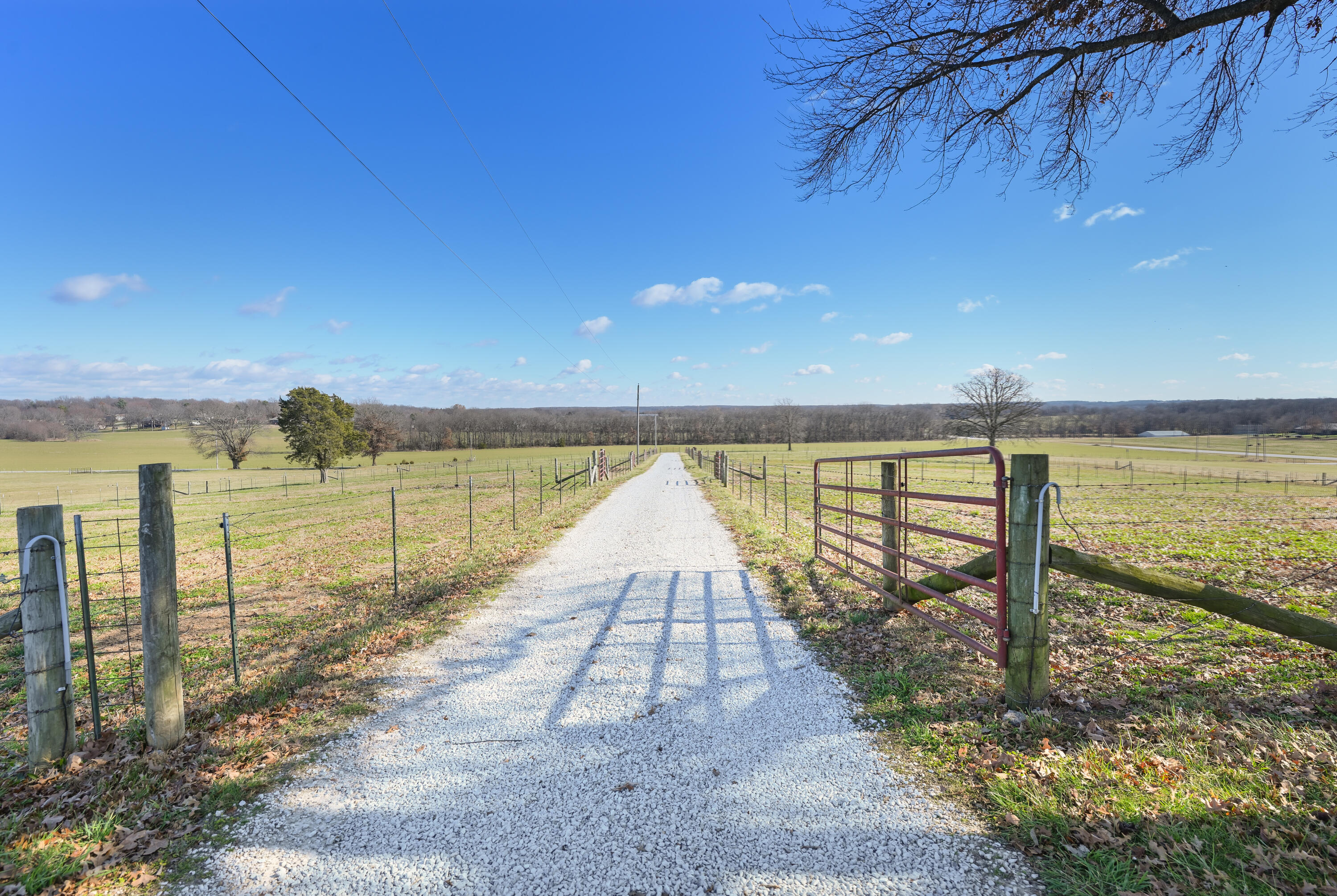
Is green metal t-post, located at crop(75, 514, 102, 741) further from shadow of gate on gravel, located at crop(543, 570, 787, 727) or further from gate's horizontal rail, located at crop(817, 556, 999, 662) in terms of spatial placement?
gate's horizontal rail, located at crop(817, 556, 999, 662)

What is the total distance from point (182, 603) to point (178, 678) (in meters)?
7.30

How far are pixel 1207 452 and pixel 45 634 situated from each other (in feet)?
308

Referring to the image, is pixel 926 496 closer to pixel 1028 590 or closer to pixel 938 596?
pixel 938 596

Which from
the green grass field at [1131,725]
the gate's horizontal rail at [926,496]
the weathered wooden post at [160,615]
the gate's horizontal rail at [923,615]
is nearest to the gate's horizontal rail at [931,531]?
the gate's horizontal rail at [926,496]

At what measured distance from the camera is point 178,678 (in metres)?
3.69

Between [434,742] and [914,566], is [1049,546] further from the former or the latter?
[914,566]

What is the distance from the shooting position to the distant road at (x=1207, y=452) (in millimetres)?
52719

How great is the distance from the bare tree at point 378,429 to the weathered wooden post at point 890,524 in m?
66.3

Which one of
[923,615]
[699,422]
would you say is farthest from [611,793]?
[699,422]

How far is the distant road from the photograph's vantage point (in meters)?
52.7

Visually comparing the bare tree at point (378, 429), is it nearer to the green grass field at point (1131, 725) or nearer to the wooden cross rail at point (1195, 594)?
the green grass field at point (1131, 725)

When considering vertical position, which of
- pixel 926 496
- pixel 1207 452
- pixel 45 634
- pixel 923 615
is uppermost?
pixel 926 496

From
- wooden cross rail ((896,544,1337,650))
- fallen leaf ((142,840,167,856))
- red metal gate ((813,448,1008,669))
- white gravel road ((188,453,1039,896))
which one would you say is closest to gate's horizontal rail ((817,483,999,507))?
red metal gate ((813,448,1008,669))

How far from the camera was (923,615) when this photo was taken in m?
5.19
